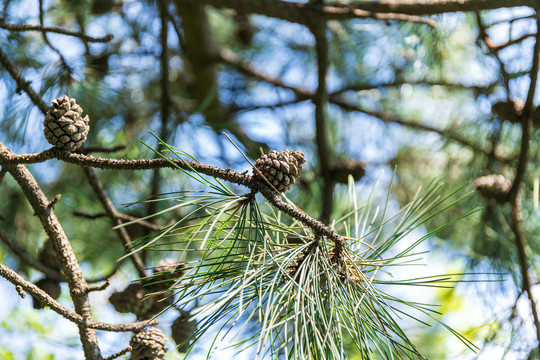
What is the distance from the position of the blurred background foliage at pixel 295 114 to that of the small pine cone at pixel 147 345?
67cm

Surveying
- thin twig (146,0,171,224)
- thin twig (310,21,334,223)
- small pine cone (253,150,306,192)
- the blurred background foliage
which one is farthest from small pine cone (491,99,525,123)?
small pine cone (253,150,306,192)

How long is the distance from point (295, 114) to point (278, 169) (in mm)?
2043

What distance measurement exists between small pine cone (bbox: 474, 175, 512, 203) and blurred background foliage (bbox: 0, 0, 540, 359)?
0.05 meters

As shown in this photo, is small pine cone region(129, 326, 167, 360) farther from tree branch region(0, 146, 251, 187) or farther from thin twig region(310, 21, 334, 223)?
thin twig region(310, 21, 334, 223)

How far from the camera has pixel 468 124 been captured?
203 cm

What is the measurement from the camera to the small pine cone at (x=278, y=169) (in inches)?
30.5

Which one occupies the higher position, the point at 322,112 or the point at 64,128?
the point at 322,112

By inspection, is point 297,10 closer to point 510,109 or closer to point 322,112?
point 322,112

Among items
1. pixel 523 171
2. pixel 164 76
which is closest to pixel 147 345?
pixel 164 76

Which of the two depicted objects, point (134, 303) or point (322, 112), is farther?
point (322, 112)

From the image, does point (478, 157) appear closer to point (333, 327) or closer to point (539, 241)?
point (539, 241)

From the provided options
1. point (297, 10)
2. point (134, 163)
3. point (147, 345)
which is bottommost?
point (147, 345)

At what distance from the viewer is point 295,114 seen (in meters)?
2.79

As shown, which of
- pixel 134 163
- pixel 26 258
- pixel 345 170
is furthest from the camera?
pixel 345 170
